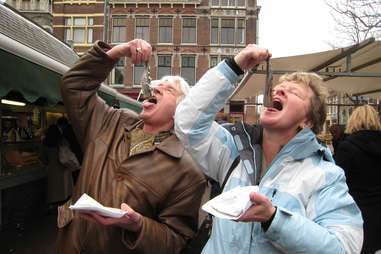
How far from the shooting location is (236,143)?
1.24 m

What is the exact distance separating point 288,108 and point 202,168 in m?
0.50

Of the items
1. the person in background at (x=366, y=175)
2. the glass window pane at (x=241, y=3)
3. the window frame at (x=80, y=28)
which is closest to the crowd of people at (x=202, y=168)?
the person in background at (x=366, y=175)

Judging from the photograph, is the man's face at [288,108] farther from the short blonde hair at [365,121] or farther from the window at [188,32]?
the window at [188,32]

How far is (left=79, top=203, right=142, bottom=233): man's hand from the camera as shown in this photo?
1.11 meters

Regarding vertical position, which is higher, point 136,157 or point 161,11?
point 161,11

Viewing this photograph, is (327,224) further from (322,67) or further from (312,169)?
(322,67)

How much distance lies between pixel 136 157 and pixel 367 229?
217cm

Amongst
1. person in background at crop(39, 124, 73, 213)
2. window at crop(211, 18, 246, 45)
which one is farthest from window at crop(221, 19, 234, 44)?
person in background at crop(39, 124, 73, 213)

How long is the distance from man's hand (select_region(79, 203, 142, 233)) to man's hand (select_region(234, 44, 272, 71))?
0.80 metres

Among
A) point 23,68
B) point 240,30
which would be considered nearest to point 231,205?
point 23,68

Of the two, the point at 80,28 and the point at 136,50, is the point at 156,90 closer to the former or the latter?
the point at 136,50

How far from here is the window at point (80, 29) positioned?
19.7 m

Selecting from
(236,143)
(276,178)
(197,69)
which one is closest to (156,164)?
(236,143)

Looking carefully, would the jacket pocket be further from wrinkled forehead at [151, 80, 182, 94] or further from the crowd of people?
wrinkled forehead at [151, 80, 182, 94]
